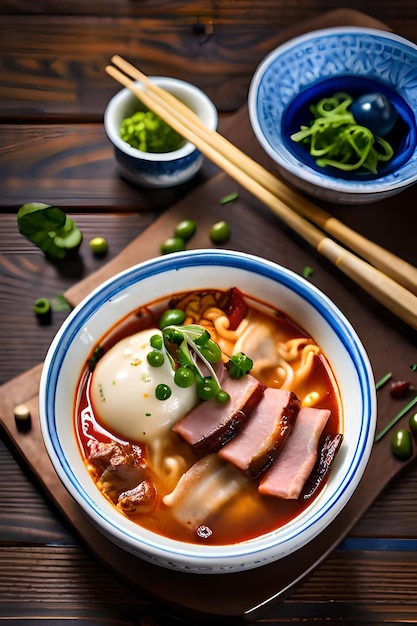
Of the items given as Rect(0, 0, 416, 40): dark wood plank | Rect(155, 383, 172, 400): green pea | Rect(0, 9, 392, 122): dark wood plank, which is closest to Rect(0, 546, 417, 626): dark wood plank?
Rect(155, 383, 172, 400): green pea

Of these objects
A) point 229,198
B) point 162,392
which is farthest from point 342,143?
point 162,392

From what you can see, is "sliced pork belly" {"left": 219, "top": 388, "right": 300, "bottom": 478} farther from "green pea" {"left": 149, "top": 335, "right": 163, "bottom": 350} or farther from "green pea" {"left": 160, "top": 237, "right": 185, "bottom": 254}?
"green pea" {"left": 160, "top": 237, "right": 185, "bottom": 254}

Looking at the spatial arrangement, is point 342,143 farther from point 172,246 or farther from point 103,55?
point 103,55

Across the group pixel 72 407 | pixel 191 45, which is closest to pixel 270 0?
pixel 191 45

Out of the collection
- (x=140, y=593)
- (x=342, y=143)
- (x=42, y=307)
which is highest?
(x=342, y=143)

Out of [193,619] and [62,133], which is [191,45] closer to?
[62,133]

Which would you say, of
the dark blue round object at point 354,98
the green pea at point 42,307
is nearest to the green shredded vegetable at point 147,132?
the dark blue round object at point 354,98
